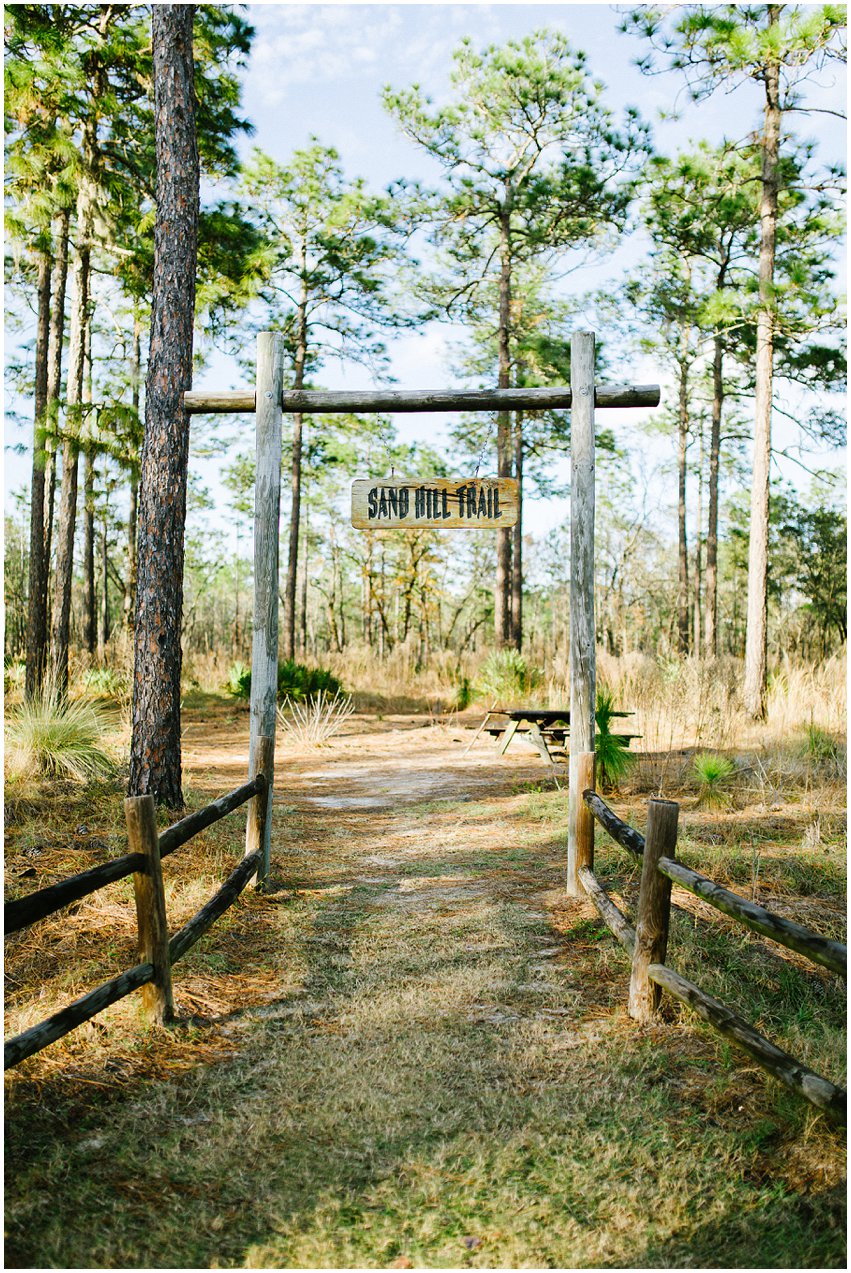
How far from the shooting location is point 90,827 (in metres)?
5.61

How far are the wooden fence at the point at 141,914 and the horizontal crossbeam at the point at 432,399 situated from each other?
2.19 meters

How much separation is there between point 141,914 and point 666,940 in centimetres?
196

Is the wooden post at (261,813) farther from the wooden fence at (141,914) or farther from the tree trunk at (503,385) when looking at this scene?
the tree trunk at (503,385)

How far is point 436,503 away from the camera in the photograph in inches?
192

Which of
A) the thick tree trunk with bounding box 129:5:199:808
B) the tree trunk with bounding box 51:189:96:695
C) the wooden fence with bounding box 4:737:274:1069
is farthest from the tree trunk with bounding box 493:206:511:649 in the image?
the wooden fence with bounding box 4:737:274:1069

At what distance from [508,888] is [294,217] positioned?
15905mm

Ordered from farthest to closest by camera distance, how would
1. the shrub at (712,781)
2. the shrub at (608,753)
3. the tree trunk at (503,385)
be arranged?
the tree trunk at (503,385), the shrub at (608,753), the shrub at (712,781)

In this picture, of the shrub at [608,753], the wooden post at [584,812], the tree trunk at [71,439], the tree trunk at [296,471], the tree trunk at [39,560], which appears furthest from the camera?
the tree trunk at [296,471]

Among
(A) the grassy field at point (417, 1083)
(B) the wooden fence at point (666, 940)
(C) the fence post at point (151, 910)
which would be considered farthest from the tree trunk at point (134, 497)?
(B) the wooden fence at point (666, 940)

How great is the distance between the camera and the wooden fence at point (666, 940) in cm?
234

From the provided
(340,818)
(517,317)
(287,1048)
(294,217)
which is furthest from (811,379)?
A: (287,1048)

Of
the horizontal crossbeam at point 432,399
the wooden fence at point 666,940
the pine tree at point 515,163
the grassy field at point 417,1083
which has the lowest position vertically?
the grassy field at point 417,1083

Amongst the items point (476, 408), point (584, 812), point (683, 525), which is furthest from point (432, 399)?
point (683, 525)

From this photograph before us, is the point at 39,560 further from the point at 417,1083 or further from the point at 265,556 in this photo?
the point at 417,1083
